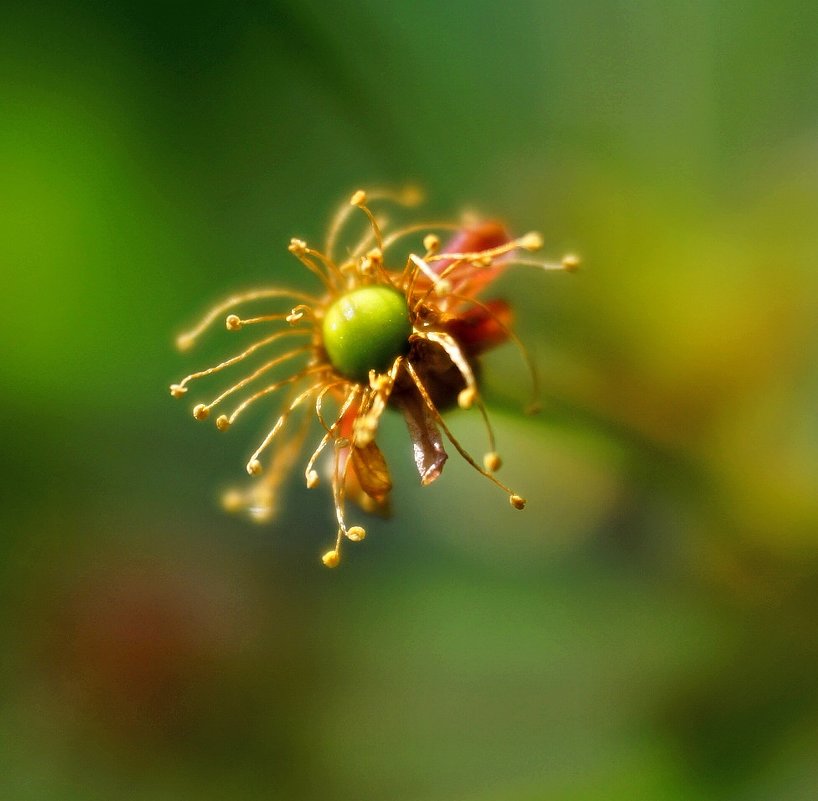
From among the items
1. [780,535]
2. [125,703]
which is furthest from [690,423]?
[125,703]

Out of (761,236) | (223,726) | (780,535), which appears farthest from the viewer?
(223,726)

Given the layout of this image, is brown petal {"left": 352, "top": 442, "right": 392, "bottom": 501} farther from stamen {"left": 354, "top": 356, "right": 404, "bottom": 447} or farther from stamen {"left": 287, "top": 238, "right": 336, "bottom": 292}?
stamen {"left": 287, "top": 238, "right": 336, "bottom": 292}

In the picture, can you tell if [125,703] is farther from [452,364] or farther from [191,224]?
[452,364]

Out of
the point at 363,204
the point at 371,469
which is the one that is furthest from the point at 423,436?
the point at 363,204

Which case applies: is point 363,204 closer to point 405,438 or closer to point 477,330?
point 477,330

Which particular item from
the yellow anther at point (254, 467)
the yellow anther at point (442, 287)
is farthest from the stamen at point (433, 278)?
the yellow anther at point (254, 467)

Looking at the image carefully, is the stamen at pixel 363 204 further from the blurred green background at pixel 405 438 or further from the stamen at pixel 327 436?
the blurred green background at pixel 405 438
